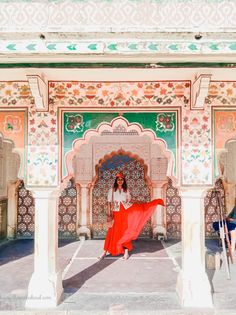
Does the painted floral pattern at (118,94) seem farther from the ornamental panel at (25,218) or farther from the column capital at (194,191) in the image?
the ornamental panel at (25,218)

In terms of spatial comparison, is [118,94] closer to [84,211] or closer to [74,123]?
[74,123]

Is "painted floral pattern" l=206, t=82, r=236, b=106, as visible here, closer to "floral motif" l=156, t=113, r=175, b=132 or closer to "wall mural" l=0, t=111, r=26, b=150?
"floral motif" l=156, t=113, r=175, b=132

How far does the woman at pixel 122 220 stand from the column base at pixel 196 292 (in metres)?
2.41

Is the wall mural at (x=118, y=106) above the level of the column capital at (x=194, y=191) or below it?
above

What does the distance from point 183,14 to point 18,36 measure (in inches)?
76.5

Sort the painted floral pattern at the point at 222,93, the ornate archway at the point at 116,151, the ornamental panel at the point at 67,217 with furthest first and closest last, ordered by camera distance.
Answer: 1. the ornamental panel at the point at 67,217
2. the ornate archway at the point at 116,151
3. the painted floral pattern at the point at 222,93

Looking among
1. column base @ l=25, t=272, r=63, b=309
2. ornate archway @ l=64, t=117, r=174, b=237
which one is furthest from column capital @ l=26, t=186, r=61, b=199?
ornate archway @ l=64, t=117, r=174, b=237

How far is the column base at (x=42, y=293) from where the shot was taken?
441 centimetres

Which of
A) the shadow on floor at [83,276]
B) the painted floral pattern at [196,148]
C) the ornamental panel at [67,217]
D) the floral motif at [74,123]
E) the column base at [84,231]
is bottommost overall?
the shadow on floor at [83,276]

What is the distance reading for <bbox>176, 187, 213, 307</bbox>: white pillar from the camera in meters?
4.42

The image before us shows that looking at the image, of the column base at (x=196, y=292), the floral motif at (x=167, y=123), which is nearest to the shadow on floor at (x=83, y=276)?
the column base at (x=196, y=292)

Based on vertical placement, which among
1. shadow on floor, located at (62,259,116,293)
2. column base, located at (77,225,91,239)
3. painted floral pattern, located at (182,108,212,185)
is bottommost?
shadow on floor, located at (62,259,116,293)

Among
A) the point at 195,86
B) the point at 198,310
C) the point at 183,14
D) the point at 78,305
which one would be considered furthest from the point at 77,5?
the point at 198,310

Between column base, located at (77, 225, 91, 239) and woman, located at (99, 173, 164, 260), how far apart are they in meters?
1.99
